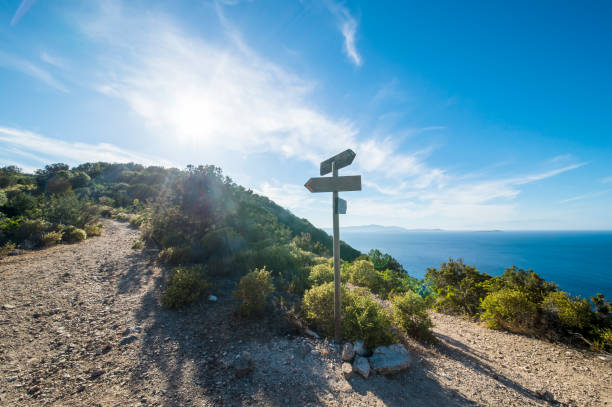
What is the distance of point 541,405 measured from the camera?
3.02m

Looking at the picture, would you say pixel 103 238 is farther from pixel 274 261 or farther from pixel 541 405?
pixel 541 405

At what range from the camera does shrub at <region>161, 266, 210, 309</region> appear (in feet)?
14.9

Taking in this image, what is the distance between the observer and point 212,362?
10.6 ft

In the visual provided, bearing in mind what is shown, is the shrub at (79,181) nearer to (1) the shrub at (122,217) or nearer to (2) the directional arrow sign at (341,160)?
(1) the shrub at (122,217)

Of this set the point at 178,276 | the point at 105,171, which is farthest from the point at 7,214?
the point at 105,171

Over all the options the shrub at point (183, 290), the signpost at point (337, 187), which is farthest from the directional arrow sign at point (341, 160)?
the shrub at point (183, 290)

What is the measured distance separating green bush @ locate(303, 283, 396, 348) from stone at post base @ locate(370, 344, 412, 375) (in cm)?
14

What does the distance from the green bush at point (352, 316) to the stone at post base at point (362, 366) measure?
1.11ft

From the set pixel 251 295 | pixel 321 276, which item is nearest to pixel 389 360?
pixel 251 295

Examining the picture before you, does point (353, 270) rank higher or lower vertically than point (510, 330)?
higher

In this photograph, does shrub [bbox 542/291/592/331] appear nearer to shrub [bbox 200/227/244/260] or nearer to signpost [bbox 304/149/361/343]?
signpost [bbox 304/149/361/343]

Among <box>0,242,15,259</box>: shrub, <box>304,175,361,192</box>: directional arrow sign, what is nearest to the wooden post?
<box>304,175,361,192</box>: directional arrow sign

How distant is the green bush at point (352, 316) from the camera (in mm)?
3666

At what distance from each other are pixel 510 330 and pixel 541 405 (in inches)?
119
